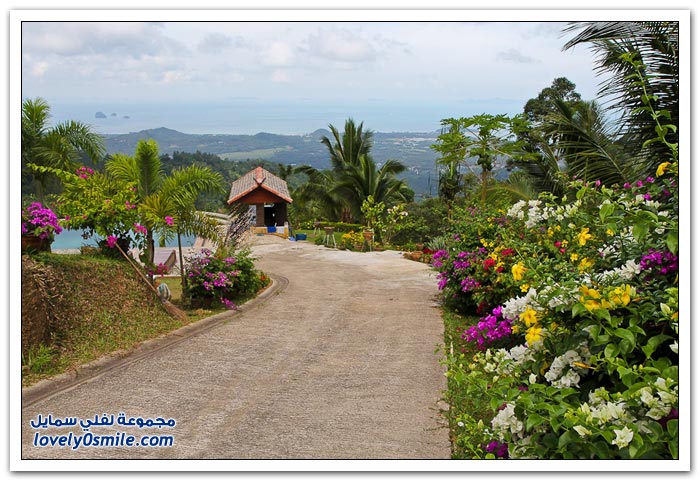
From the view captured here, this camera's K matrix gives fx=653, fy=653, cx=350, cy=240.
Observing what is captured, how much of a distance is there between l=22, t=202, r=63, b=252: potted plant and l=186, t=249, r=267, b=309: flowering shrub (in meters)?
2.94

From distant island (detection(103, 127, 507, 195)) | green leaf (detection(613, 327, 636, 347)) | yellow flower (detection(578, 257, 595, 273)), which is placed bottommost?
green leaf (detection(613, 327, 636, 347))

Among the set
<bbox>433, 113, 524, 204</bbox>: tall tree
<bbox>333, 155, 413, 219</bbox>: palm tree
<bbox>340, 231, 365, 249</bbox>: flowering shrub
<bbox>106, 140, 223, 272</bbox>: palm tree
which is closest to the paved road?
<bbox>106, 140, 223, 272</bbox>: palm tree

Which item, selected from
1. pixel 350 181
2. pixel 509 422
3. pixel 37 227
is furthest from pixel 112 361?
pixel 350 181

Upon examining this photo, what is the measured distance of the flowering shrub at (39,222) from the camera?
7.09 meters

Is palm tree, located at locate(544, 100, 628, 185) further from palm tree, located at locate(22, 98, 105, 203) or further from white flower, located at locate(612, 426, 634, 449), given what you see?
palm tree, located at locate(22, 98, 105, 203)

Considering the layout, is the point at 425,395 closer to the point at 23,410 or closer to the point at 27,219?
the point at 23,410

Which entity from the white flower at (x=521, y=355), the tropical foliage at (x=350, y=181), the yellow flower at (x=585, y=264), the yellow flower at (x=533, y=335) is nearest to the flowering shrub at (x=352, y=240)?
the tropical foliage at (x=350, y=181)

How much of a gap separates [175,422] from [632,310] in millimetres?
3562

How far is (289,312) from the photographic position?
10.0 m

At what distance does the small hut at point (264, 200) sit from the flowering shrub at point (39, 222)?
17.6 meters

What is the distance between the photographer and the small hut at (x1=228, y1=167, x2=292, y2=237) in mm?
25397

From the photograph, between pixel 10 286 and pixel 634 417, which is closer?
pixel 634 417

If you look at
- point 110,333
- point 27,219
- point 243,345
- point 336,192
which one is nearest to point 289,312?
point 243,345

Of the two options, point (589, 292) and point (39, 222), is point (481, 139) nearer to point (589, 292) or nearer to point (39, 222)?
point (39, 222)
